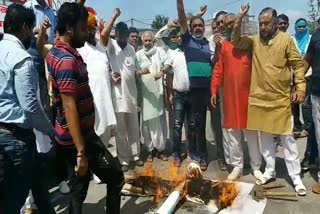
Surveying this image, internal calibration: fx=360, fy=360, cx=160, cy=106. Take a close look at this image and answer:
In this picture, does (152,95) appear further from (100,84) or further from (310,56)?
(310,56)

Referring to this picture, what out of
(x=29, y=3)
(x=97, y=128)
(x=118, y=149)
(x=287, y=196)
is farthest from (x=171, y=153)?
(x=29, y=3)

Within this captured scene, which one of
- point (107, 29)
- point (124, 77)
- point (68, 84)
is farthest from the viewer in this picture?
point (124, 77)

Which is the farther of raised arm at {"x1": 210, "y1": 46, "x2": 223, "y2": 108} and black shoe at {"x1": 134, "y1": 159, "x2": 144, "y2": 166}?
black shoe at {"x1": 134, "y1": 159, "x2": 144, "y2": 166}

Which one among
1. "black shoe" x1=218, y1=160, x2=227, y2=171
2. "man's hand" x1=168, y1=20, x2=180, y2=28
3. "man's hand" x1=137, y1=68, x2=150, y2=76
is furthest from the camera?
"man's hand" x1=168, y1=20, x2=180, y2=28

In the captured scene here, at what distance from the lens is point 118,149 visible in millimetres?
5730

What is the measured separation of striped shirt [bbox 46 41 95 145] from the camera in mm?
2881

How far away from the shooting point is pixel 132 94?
18.2 feet

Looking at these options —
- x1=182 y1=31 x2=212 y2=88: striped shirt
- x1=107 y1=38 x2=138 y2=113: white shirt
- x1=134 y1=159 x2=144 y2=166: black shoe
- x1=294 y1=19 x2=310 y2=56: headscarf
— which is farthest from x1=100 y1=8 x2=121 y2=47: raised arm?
x1=294 y1=19 x2=310 y2=56: headscarf

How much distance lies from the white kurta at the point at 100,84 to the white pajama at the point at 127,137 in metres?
0.52

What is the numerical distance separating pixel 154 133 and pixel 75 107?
3.23 meters

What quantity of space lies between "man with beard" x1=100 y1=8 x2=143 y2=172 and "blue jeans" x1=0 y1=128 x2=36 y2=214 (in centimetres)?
238

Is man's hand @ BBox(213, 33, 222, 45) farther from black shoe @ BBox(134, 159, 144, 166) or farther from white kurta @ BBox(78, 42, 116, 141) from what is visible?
black shoe @ BBox(134, 159, 144, 166)

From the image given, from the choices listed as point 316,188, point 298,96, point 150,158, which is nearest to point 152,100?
point 150,158

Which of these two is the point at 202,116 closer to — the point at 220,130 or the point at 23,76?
the point at 220,130
